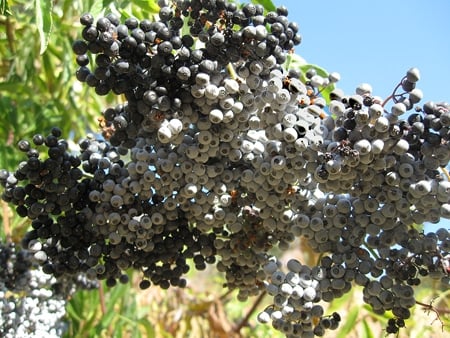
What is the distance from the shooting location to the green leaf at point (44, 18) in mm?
2256

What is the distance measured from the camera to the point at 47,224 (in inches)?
91.6

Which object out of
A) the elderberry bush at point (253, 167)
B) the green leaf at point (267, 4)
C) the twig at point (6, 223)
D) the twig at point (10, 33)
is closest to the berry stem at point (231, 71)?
the elderberry bush at point (253, 167)

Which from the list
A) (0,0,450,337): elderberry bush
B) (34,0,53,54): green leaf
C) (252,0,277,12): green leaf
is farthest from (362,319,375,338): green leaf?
(34,0,53,54): green leaf

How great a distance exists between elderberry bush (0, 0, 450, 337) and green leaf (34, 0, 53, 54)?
0.26 m

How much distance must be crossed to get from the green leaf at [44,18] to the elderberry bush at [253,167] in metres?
0.26

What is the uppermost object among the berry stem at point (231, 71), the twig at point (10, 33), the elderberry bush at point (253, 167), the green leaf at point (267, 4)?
the twig at point (10, 33)

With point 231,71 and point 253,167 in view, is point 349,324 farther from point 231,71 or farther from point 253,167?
point 231,71

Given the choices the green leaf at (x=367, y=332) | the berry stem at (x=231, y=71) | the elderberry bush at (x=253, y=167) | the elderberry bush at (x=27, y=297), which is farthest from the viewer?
the green leaf at (x=367, y=332)

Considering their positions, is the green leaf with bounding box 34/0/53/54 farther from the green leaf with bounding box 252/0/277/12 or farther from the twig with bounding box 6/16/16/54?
the twig with bounding box 6/16/16/54

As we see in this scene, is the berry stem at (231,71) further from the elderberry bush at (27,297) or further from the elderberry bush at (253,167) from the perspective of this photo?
the elderberry bush at (27,297)

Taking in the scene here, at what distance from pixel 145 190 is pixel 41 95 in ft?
6.30

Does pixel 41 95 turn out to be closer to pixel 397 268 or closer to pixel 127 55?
pixel 127 55

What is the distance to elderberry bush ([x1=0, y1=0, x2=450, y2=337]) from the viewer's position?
1.93 m

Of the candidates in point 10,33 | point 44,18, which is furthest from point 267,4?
point 10,33
